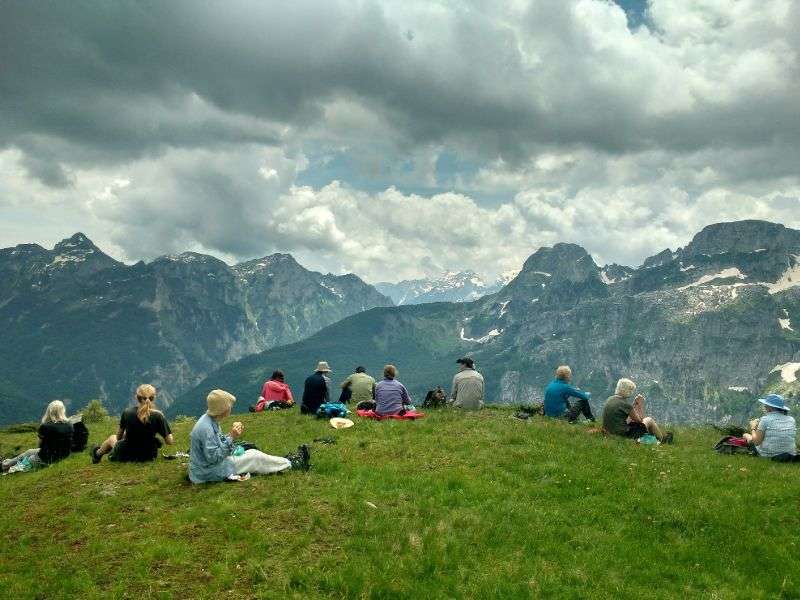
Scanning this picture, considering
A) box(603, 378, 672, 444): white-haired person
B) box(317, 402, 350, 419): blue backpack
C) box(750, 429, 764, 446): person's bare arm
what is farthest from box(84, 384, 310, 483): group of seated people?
box(750, 429, 764, 446): person's bare arm

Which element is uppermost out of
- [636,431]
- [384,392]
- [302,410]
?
[384,392]


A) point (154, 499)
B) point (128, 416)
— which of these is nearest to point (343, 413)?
point (128, 416)

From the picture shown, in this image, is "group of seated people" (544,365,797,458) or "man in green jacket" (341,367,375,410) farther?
"man in green jacket" (341,367,375,410)

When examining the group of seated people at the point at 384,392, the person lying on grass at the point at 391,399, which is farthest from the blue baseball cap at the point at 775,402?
the person lying on grass at the point at 391,399

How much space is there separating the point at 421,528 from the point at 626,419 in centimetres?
1536

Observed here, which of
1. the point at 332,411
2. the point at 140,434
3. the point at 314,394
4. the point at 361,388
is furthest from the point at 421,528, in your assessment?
the point at 361,388

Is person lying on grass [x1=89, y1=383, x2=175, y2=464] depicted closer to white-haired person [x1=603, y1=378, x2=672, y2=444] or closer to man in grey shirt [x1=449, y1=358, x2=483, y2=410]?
man in grey shirt [x1=449, y1=358, x2=483, y2=410]

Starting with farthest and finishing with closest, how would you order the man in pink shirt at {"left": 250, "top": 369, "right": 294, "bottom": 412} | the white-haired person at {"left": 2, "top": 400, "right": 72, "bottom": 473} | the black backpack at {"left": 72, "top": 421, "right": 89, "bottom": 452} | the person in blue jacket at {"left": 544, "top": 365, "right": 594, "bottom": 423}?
the man in pink shirt at {"left": 250, "top": 369, "right": 294, "bottom": 412}
the person in blue jacket at {"left": 544, "top": 365, "right": 594, "bottom": 423}
the black backpack at {"left": 72, "top": 421, "right": 89, "bottom": 452}
the white-haired person at {"left": 2, "top": 400, "right": 72, "bottom": 473}

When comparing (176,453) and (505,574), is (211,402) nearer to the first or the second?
(176,453)

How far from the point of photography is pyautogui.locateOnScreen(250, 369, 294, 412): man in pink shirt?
127 feet

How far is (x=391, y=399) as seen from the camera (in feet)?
96.5

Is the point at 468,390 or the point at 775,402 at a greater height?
the point at 468,390

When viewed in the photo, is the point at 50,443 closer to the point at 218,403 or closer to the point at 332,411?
the point at 218,403

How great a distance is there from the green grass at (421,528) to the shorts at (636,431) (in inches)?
145
